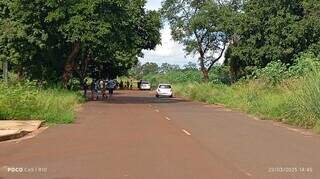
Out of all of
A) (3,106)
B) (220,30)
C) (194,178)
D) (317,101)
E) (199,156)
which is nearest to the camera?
(194,178)

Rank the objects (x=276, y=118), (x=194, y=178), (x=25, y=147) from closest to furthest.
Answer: (x=194, y=178) < (x=25, y=147) < (x=276, y=118)

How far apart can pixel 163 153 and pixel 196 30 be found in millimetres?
57502

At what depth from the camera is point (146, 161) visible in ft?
42.7

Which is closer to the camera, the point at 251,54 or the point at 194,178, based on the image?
the point at 194,178

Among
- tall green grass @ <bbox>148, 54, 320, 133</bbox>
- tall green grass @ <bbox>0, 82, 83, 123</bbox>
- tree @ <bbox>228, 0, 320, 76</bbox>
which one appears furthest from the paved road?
tree @ <bbox>228, 0, 320, 76</bbox>

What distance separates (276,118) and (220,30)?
41002 millimetres

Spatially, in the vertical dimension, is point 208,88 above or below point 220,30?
below

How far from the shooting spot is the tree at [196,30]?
69.3 metres

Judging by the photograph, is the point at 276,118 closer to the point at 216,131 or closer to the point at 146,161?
the point at 216,131

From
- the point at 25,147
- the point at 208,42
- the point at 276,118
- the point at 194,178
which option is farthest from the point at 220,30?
the point at 194,178

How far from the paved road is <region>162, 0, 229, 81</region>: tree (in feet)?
156

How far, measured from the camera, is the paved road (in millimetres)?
11430

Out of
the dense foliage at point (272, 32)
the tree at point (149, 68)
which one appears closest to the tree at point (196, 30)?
the dense foliage at point (272, 32)

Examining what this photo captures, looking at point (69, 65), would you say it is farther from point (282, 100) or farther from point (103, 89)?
point (282, 100)
